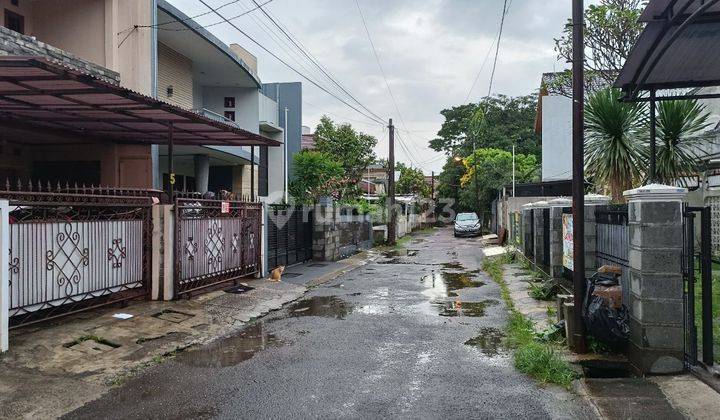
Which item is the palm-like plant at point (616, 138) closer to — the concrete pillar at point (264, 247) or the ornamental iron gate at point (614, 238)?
the ornamental iron gate at point (614, 238)

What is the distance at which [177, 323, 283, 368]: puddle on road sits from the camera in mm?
5859

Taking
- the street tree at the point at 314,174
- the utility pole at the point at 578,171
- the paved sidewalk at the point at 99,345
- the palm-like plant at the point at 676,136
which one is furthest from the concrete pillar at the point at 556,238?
the street tree at the point at 314,174

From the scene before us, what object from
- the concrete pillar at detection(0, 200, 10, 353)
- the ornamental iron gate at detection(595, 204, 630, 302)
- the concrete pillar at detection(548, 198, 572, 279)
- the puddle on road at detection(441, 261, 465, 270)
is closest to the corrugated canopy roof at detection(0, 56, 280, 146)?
the concrete pillar at detection(0, 200, 10, 353)

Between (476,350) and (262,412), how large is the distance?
3.05m

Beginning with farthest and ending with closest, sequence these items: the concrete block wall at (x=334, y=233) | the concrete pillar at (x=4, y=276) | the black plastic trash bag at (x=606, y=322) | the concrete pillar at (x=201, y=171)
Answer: the concrete pillar at (x=201, y=171) → the concrete block wall at (x=334, y=233) → the black plastic trash bag at (x=606, y=322) → the concrete pillar at (x=4, y=276)

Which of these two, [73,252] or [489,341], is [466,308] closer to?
[489,341]

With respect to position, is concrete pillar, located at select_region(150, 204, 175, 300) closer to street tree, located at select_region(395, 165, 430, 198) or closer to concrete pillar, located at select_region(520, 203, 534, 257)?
concrete pillar, located at select_region(520, 203, 534, 257)

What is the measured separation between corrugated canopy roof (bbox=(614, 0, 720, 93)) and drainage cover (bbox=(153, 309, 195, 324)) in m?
7.15

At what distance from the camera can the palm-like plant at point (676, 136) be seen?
32.9 ft

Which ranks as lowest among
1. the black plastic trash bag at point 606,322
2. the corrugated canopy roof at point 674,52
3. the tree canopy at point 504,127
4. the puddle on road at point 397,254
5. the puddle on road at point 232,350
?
the puddle on road at point 397,254

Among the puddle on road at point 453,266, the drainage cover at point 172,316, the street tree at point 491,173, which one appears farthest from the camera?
the street tree at point 491,173

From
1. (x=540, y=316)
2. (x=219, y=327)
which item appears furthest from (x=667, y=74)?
(x=219, y=327)

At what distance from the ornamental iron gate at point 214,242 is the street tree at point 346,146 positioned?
719 inches

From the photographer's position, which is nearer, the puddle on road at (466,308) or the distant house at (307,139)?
the puddle on road at (466,308)
